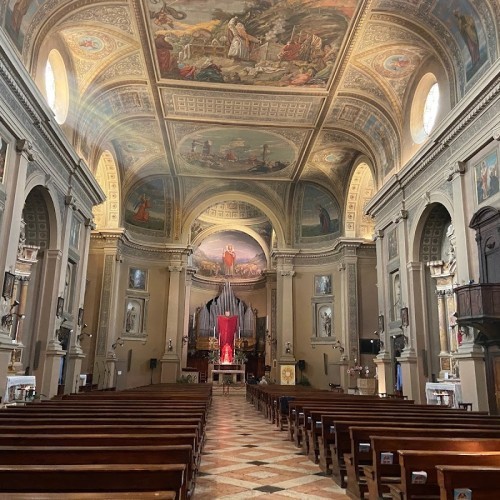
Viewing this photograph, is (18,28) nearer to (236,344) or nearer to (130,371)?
(130,371)

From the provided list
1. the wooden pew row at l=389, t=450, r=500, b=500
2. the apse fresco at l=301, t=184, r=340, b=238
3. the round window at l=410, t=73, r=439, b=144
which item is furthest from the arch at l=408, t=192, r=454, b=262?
the wooden pew row at l=389, t=450, r=500, b=500

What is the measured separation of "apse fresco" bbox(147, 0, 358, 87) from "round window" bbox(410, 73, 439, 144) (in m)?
2.93

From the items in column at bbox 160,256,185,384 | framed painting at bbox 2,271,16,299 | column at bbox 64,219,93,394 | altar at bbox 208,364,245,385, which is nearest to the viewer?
framed painting at bbox 2,271,16,299

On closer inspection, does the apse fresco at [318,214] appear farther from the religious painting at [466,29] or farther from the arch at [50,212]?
the arch at [50,212]

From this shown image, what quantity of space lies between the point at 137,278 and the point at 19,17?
1561cm

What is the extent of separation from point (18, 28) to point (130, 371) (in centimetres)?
1679

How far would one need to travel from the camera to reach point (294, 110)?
699 inches

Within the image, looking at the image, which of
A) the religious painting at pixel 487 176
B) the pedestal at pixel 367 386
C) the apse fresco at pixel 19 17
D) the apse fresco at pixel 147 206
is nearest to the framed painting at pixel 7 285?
the apse fresco at pixel 19 17

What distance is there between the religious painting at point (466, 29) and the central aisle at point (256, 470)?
9861 mm

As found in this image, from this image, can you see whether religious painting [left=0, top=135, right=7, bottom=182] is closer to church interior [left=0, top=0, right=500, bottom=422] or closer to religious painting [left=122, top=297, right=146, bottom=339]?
church interior [left=0, top=0, right=500, bottom=422]

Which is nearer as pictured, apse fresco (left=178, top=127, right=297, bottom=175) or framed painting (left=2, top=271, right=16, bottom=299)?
framed painting (left=2, top=271, right=16, bottom=299)

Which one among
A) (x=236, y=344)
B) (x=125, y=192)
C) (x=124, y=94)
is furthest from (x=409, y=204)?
(x=236, y=344)

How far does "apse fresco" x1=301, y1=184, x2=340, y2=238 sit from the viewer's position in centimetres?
2528

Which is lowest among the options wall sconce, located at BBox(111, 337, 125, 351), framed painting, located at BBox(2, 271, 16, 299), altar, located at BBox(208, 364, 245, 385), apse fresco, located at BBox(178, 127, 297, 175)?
altar, located at BBox(208, 364, 245, 385)
